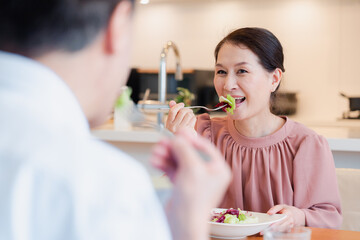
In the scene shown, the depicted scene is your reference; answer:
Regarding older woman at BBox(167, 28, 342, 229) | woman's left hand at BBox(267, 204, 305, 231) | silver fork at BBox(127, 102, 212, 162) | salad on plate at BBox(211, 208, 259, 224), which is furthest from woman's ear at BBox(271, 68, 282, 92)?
silver fork at BBox(127, 102, 212, 162)

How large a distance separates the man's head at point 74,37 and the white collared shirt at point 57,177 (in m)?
0.03

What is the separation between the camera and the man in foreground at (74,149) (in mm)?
382

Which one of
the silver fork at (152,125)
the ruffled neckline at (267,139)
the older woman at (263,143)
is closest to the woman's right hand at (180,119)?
the older woman at (263,143)

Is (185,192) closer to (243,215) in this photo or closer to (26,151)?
(26,151)

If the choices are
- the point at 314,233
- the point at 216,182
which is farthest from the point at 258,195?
the point at 216,182

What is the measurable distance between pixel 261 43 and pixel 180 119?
0.43m

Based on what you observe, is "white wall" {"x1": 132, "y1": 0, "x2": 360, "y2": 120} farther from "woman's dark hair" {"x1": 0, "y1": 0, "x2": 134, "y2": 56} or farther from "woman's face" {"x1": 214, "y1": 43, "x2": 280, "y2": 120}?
"woman's dark hair" {"x1": 0, "y1": 0, "x2": 134, "y2": 56}

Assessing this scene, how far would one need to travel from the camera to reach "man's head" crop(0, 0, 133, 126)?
443 millimetres

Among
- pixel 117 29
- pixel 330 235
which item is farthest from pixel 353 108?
pixel 117 29

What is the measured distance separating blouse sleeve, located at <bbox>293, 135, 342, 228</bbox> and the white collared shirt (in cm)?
134

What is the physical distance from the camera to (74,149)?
0.40 metres

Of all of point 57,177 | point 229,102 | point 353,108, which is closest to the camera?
point 57,177

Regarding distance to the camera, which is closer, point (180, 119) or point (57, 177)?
point (57, 177)

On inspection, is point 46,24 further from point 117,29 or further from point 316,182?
point 316,182
